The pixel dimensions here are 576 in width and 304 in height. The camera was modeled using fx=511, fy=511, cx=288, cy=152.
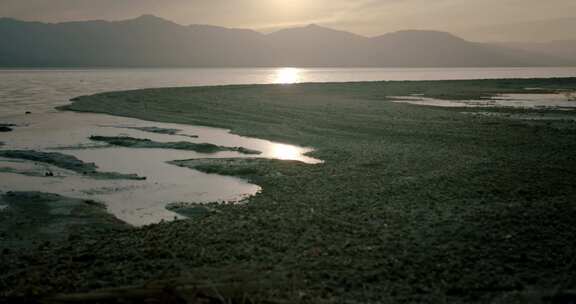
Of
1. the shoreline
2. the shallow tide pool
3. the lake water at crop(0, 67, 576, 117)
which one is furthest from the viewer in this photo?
the lake water at crop(0, 67, 576, 117)

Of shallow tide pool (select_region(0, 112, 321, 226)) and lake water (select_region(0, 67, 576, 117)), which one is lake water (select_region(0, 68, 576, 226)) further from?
lake water (select_region(0, 67, 576, 117))

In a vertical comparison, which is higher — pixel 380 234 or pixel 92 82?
pixel 92 82

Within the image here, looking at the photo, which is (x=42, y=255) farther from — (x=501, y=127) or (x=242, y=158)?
(x=501, y=127)

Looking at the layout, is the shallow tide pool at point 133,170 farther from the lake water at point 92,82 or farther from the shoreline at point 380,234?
the lake water at point 92,82

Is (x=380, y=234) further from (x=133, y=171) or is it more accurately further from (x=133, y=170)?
(x=133, y=170)

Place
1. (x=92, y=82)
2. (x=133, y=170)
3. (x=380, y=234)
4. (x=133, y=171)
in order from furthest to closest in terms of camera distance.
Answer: (x=92, y=82)
(x=133, y=170)
(x=133, y=171)
(x=380, y=234)

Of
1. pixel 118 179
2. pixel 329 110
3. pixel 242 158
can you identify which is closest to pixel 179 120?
pixel 329 110

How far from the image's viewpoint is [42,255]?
25.9 feet

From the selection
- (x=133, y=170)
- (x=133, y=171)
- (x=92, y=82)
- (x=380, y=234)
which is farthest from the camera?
(x=92, y=82)

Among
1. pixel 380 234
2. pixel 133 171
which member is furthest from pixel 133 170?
pixel 380 234

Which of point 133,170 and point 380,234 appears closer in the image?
point 380,234

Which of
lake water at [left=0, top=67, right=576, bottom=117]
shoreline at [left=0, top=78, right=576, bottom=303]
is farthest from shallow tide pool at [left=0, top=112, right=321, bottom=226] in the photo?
lake water at [left=0, top=67, right=576, bottom=117]

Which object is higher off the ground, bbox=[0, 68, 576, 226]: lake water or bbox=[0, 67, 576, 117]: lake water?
bbox=[0, 67, 576, 117]: lake water

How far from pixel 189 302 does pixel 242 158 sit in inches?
441
